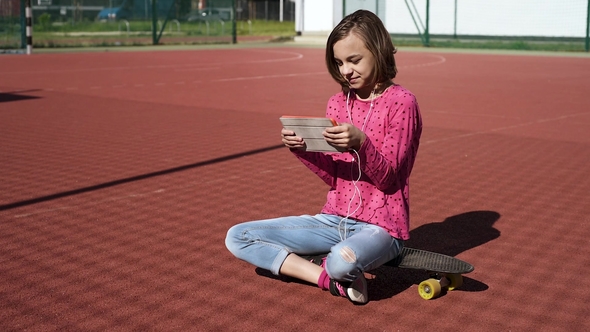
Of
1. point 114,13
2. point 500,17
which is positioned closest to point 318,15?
point 500,17

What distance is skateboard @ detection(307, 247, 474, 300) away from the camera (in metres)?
3.71

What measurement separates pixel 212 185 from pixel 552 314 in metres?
3.01

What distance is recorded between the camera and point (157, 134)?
28.1 ft

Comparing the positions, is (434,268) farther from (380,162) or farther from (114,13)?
(114,13)

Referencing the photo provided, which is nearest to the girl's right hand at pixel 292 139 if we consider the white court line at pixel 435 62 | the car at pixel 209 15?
the white court line at pixel 435 62

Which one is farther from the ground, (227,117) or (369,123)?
(369,123)

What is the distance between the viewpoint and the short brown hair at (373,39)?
3613 millimetres

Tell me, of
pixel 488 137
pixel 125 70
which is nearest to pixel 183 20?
pixel 125 70

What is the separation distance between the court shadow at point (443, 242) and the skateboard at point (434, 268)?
117 mm

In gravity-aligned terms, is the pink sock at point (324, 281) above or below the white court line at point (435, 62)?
below

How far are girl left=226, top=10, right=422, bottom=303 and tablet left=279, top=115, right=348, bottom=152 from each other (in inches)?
1.2

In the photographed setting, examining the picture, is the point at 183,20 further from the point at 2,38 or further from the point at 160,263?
the point at 160,263

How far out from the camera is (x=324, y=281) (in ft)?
12.3

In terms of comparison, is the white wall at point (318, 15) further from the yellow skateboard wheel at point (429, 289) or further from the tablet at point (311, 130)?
the tablet at point (311, 130)
